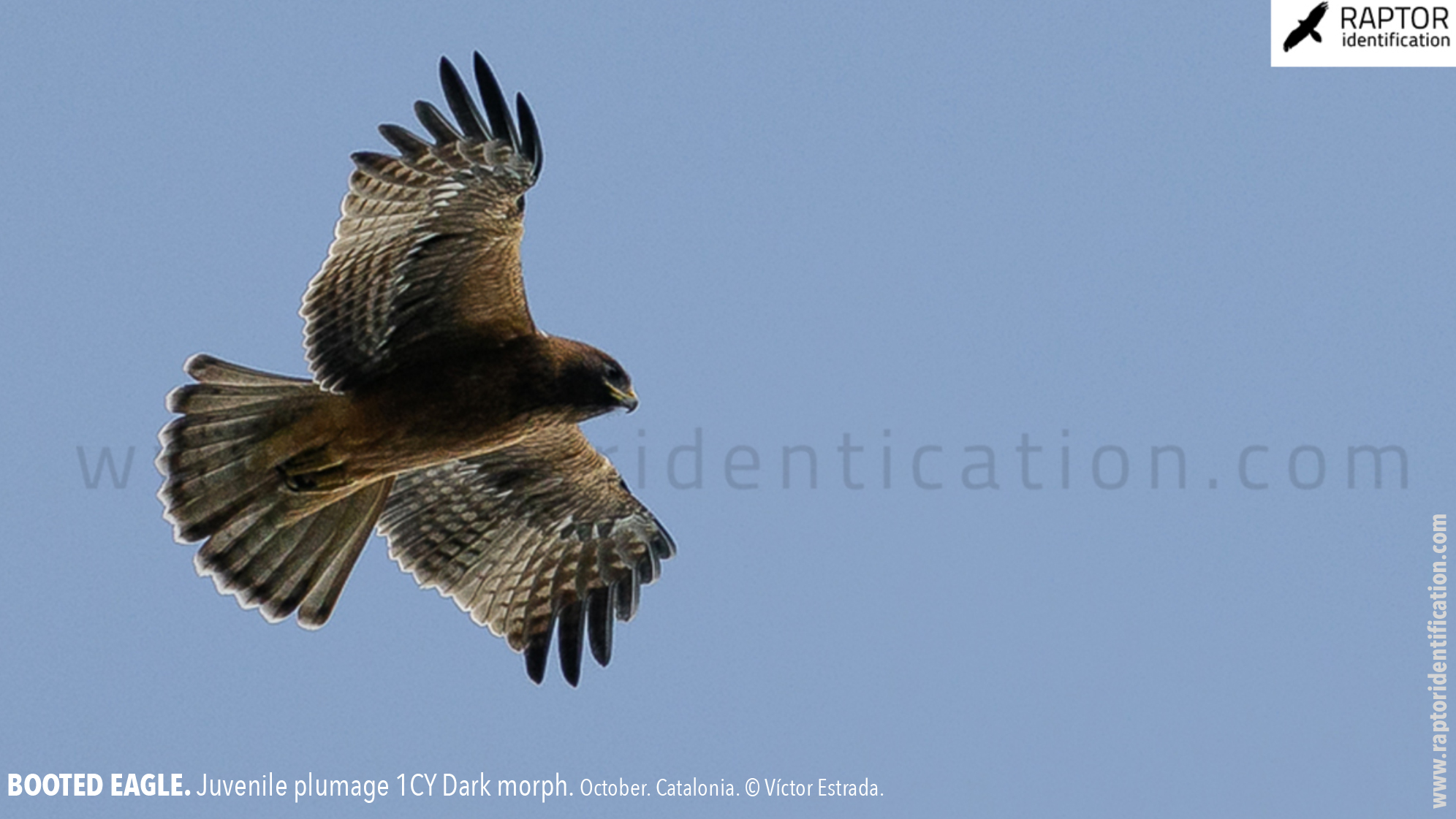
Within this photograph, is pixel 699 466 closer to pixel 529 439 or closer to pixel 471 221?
pixel 529 439

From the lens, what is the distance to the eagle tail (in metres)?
9.48

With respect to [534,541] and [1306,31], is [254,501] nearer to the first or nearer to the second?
[534,541]

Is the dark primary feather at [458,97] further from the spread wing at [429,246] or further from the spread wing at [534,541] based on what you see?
the spread wing at [534,541]

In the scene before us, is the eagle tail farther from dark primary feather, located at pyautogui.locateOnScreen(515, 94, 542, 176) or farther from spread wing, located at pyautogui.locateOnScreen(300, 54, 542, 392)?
dark primary feather, located at pyautogui.locateOnScreen(515, 94, 542, 176)

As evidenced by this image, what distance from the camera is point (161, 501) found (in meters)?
9.58

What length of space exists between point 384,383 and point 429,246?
2.41 feet

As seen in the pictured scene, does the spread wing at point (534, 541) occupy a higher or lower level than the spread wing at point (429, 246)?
lower

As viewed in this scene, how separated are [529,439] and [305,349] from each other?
138 cm

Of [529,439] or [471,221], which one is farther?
[529,439]

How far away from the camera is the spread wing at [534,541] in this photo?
34.2 feet

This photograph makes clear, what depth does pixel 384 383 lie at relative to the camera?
9.55 m

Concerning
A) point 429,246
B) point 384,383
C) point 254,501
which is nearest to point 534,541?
point 384,383

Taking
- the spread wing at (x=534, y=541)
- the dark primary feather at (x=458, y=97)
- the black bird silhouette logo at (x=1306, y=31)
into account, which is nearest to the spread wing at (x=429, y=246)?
the dark primary feather at (x=458, y=97)

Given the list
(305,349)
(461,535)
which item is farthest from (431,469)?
(305,349)
